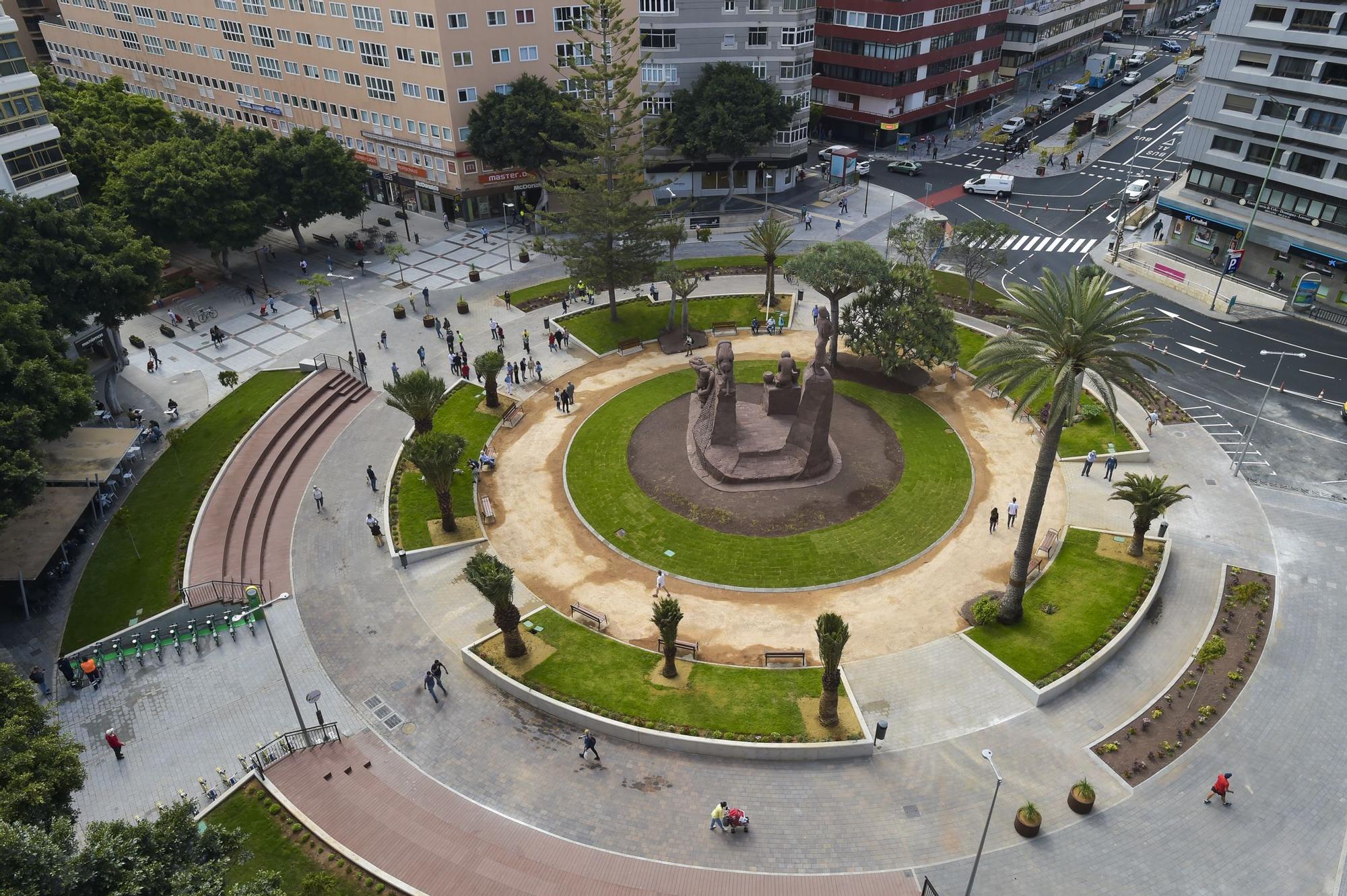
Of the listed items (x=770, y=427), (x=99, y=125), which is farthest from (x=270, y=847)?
(x=99, y=125)

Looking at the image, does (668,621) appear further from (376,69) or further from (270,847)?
Result: (376,69)

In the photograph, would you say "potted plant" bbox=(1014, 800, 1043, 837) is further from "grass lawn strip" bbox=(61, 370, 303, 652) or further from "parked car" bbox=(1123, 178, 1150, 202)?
"parked car" bbox=(1123, 178, 1150, 202)

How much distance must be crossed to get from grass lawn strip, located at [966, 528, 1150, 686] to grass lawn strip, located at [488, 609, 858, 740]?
25.6 ft

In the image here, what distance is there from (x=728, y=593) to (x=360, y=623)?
16.6 metres

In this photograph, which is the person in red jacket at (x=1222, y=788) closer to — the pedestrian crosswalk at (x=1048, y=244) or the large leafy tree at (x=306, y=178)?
the pedestrian crosswalk at (x=1048, y=244)

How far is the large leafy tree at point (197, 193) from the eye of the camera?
205 feet

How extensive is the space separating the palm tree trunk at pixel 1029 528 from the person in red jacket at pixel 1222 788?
9063 mm

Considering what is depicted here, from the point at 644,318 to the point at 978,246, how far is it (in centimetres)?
2477

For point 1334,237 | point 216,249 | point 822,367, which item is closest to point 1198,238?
point 1334,237

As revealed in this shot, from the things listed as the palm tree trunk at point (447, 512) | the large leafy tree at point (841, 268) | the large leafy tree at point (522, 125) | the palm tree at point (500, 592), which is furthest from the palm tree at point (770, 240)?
the palm tree at point (500, 592)

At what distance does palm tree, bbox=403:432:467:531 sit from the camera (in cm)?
3941

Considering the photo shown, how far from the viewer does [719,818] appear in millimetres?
27750

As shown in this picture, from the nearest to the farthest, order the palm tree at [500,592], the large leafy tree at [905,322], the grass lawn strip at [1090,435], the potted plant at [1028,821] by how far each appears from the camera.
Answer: the potted plant at [1028,821]
the palm tree at [500,592]
the grass lawn strip at [1090,435]
the large leafy tree at [905,322]

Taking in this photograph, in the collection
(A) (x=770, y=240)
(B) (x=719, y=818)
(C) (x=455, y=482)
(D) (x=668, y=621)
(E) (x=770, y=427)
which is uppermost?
(A) (x=770, y=240)
